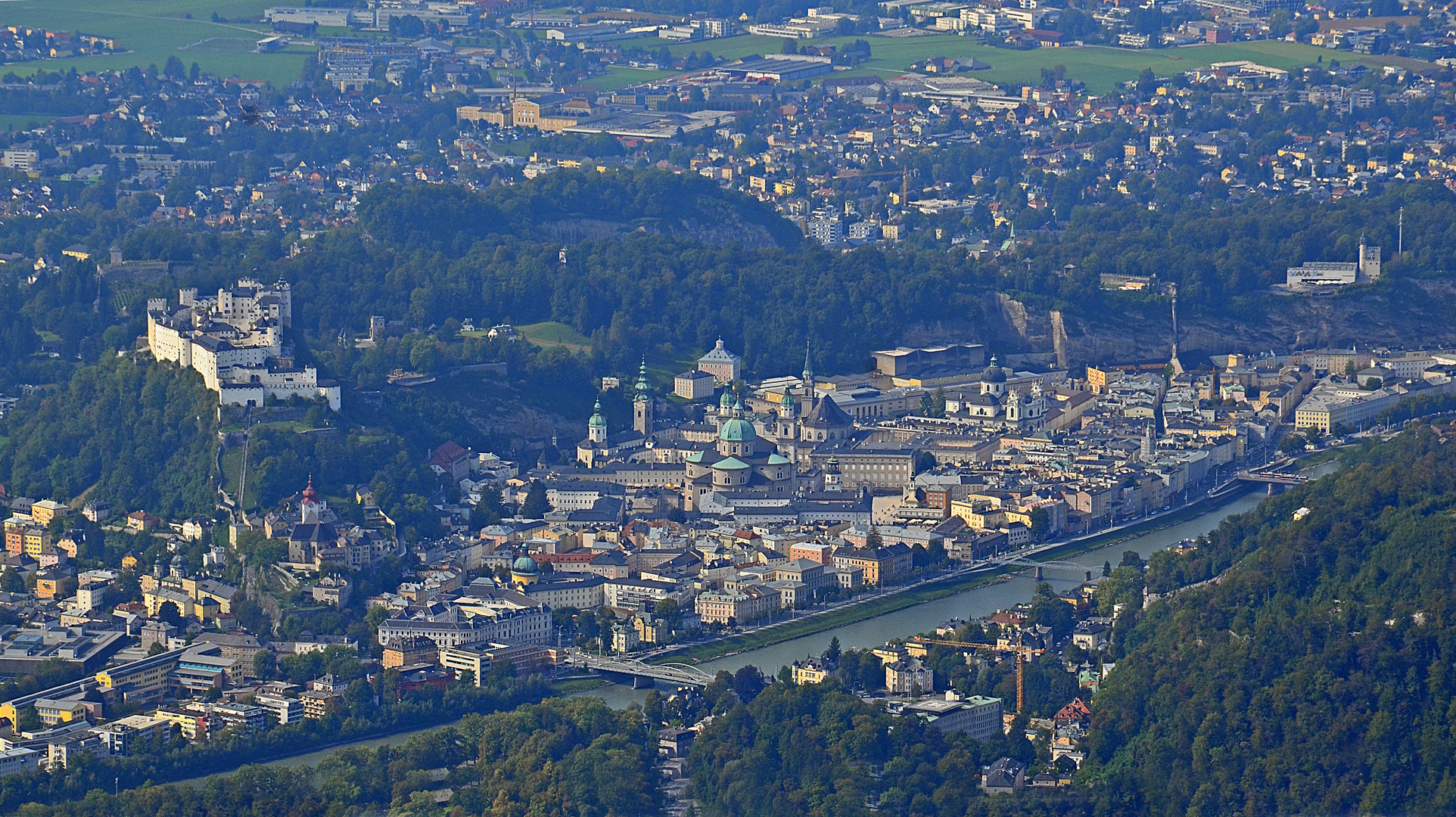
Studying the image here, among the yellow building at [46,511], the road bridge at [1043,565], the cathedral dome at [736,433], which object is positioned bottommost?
the road bridge at [1043,565]

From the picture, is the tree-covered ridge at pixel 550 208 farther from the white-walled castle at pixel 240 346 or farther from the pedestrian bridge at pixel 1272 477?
the pedestrian bridge at pixel 1272 477

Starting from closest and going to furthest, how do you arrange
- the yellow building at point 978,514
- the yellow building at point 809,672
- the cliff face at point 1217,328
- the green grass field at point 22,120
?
the yellow building at point 809,672 < the yellow building at point 978,514 < the cliff face at point 1217,328 < the green grass field at point 22,120

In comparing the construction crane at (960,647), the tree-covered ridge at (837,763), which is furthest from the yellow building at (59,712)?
the construction crane at (960,647)

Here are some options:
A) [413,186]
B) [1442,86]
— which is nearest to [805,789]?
[413,186]

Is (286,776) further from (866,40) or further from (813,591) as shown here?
(866,40)

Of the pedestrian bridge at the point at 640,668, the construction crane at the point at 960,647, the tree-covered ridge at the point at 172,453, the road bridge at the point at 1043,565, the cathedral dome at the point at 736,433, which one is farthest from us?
the cathedral dome at the point at 736,433

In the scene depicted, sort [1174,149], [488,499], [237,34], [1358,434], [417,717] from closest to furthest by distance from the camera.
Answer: [417,717] < [488,499] < [1358,434] < [1174,149] < [237,34]
